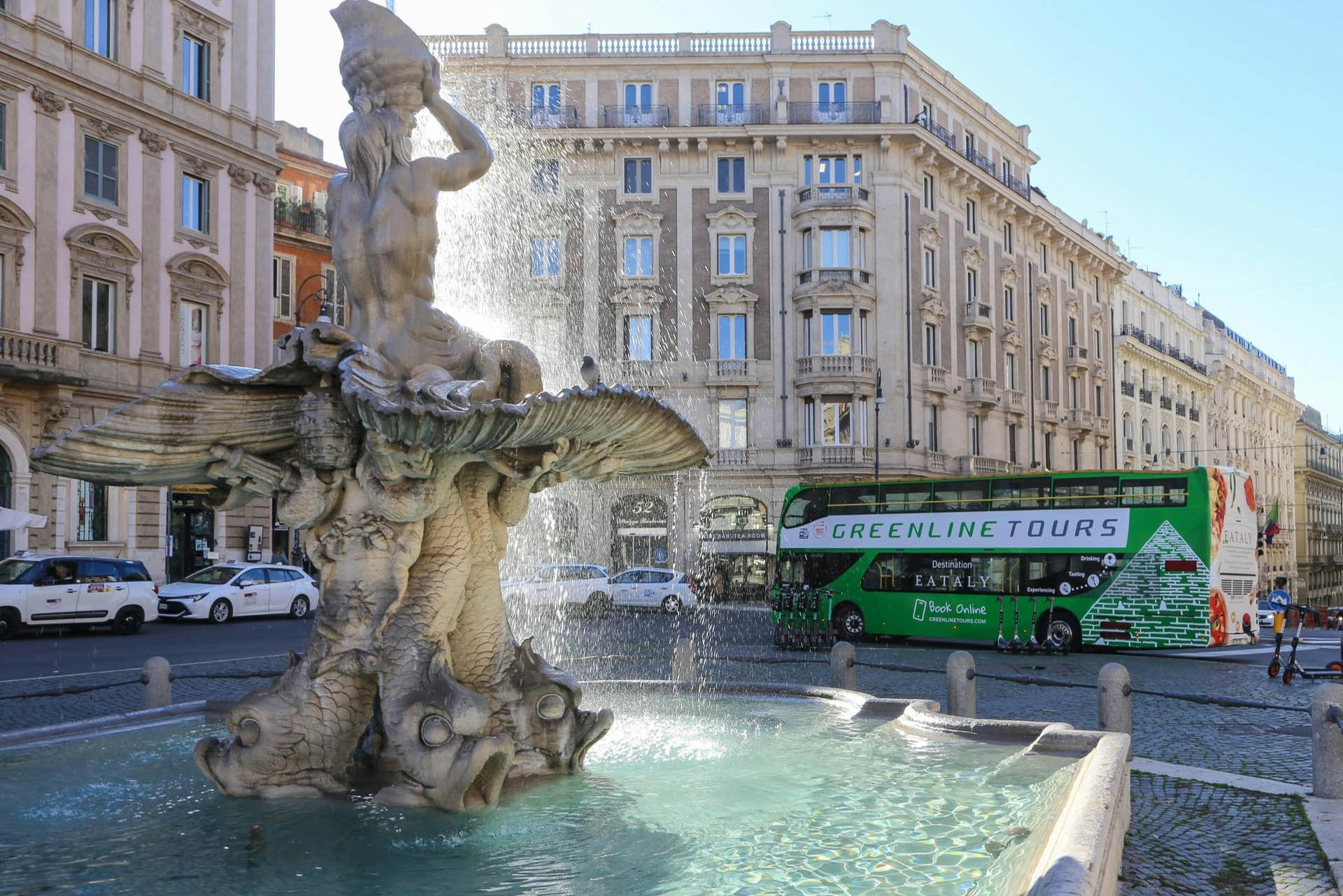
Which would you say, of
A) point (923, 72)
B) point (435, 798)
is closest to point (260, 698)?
point (435, 798)

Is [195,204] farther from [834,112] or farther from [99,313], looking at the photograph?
[834,112]

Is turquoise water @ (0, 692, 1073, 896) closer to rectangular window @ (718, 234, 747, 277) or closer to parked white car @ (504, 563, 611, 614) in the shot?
parked white car @ (504, 563, 611, 614)

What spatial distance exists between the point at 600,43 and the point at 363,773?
41.7 meters

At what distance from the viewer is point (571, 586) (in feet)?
98.7

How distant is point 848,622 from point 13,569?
52.1 ft

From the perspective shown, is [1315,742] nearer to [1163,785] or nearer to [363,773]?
[1163,785]

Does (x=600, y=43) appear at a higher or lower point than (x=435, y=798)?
higher

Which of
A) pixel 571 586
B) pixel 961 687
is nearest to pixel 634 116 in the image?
pixel 571 586

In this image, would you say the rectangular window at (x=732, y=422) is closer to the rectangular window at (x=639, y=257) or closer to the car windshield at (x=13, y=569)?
the rectangular window at (x=639, y=257)

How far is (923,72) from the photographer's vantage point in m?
45.4

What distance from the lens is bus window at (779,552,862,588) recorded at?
2322cm

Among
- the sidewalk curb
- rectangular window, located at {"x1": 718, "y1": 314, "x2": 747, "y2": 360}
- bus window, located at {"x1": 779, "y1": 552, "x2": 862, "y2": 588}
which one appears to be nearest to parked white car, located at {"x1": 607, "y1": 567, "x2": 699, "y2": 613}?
bus window, located at {"x1": 779, "y1": 552, "x2": 862, "y2": 588}

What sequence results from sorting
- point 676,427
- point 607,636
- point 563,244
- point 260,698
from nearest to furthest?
1. point 260,698
2. point 676,427
3. point 607,636
4. point 563,244

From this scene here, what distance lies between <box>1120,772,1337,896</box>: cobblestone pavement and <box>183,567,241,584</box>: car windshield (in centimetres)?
2235
